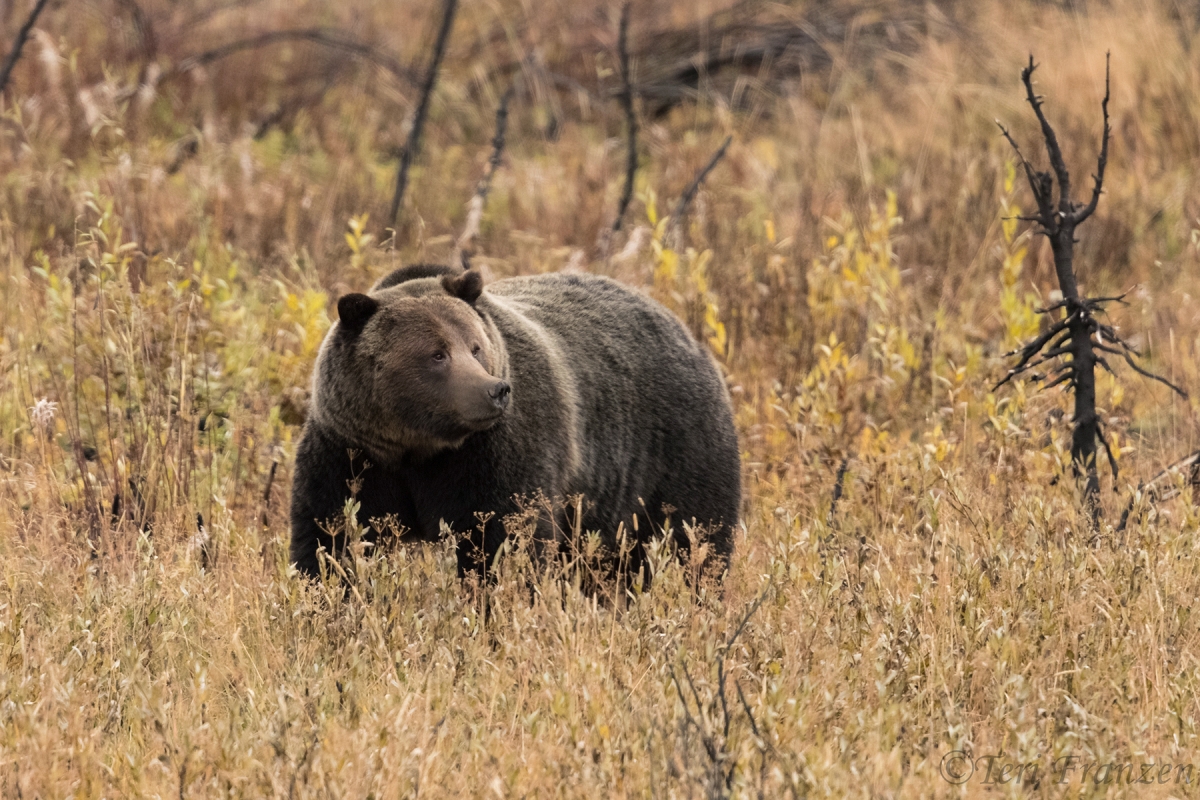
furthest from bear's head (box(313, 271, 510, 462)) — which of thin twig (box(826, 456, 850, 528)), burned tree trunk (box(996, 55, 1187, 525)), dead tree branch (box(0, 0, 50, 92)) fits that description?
dead tree branch (box(0, 0, 50, 92))

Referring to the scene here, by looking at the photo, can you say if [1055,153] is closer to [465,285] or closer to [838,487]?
[838,487]

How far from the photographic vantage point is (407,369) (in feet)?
13.5

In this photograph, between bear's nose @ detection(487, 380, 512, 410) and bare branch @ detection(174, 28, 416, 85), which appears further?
bare branch @ detection(174, 28, 416, 85)

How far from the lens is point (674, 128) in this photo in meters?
11.7

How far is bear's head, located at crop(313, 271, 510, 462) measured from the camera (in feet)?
13.1

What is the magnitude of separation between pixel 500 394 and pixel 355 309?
586mm

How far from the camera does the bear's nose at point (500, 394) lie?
3.86 m

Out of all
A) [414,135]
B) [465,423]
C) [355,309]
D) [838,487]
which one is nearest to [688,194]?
[414,135]

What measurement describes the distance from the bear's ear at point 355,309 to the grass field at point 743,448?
2.51ft

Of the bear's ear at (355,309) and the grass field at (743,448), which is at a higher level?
the bear's ear at (355,309)

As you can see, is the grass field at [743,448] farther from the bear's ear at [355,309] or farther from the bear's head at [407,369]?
the bear's ear at [355,309]

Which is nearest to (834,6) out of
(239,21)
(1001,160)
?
(1001,160)

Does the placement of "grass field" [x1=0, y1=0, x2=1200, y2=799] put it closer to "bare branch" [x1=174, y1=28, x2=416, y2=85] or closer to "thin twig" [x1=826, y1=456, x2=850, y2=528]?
"thin twig" [x1=826, y1=456, x2=850, y2=528]

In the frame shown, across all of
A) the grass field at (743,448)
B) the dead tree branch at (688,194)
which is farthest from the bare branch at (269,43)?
the dead tree branch at (688,194)
